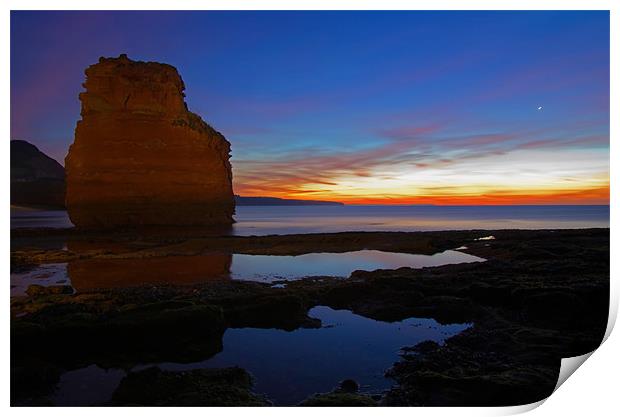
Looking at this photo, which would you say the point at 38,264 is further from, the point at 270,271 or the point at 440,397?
the point at 440,397

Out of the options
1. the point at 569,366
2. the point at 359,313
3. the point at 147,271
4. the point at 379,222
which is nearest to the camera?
the point at 569,366

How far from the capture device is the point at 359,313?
25.5ft

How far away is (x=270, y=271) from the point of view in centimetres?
1266

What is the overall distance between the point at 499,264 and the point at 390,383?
25.4 ft

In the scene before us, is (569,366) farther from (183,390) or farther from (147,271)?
(147,271)

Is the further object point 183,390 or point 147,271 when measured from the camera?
point 147,271

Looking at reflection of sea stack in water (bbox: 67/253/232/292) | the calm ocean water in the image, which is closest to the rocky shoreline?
reflection of sea stack in water (bbox: 67/253/232/292)

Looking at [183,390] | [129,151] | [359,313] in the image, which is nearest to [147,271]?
[359,313]

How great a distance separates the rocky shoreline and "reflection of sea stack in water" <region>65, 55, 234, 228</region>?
1931cm

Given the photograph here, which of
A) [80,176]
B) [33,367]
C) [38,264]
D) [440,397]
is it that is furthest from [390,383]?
[80,176]

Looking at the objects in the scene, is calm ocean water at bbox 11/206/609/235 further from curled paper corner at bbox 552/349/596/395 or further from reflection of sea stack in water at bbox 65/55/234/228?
curled paper corner at bbox 552/349/596/395

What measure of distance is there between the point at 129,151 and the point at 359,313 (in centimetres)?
2413
